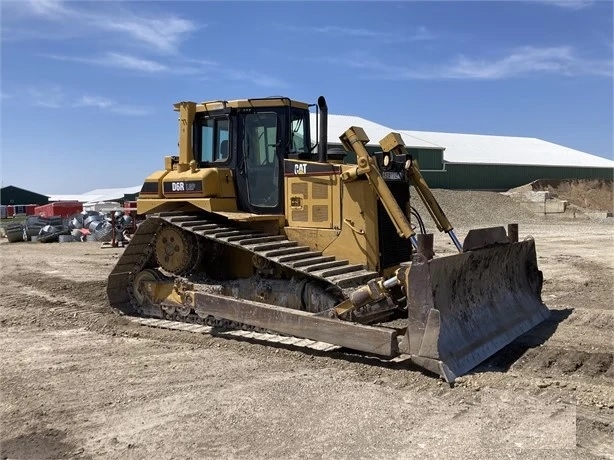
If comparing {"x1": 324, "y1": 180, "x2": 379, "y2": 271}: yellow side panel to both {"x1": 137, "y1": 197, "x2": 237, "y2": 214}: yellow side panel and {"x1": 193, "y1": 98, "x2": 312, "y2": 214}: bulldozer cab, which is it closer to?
{"x1": 193, "y1": 98, "x2": 312, "y2": 214}: bulldozer cab

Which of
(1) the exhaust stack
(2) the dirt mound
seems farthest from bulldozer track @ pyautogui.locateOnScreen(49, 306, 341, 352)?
(2) the dirt mound

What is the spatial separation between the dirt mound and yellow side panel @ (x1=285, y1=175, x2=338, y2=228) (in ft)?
113

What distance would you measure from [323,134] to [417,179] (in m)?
1.38

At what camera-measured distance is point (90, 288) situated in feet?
37.9

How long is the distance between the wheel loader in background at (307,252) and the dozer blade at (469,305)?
2 centimetres

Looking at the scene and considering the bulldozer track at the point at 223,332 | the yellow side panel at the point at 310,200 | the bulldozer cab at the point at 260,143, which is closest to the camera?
the bulldozer track at the point at 223,332

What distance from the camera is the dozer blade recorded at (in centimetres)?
596

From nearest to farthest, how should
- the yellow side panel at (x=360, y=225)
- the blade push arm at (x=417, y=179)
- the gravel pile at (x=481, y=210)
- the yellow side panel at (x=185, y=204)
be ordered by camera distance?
the yellow side panel at (x=360, y=225)
the blade push arm at (x=417, y=179)
the yellow side panel at (x=185, y=204)
the gravel pile at (x=481, y=210)

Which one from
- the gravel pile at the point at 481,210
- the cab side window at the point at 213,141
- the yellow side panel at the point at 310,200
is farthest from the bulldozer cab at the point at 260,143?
the gravel pile at the point at 481,210

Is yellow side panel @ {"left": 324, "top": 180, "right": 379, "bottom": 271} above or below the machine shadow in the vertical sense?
above

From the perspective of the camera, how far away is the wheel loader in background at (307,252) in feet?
21.4

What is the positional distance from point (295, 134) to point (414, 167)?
1640mm

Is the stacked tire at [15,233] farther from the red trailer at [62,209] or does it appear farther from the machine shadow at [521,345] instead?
the machine shadow at [521,345]

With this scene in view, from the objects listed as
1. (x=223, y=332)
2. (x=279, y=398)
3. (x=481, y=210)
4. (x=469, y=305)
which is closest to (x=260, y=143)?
(x=223, y=332)
